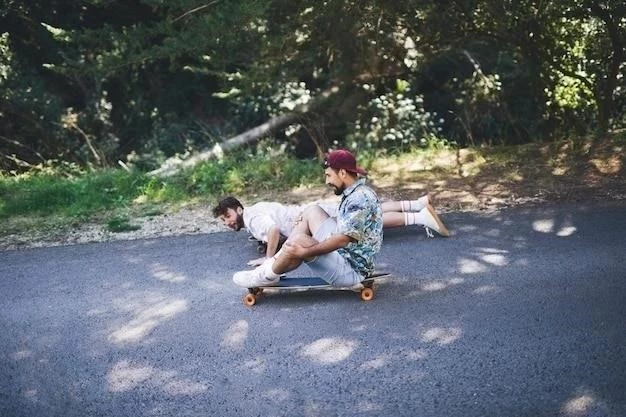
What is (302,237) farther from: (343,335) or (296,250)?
(343,335)

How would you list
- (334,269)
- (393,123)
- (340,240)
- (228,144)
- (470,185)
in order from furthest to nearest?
(228,144) < (393,123) < (470,185) < (334,269) < (340,240)

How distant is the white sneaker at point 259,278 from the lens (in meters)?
5.47

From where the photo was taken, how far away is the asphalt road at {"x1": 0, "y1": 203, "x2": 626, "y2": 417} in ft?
13.0

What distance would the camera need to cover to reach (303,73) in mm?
11578

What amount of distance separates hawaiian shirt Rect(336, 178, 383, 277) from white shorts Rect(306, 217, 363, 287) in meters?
0.07

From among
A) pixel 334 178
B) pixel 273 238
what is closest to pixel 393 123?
pixel 273 238

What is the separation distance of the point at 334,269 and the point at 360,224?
1.60 feet

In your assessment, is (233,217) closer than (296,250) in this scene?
No

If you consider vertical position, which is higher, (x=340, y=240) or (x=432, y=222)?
(x=340, y=240)

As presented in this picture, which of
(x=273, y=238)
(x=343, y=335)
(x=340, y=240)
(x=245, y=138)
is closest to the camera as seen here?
(x=343, y=335)

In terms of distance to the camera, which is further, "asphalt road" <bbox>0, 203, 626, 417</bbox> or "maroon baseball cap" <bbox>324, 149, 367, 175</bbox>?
"maroon baseball cap" <bbox>324, 149, 367, 175</bbox>

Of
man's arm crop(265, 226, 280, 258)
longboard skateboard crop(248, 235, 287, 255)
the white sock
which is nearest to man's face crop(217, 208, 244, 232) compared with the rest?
longboard skateboard crop(248, 235, 287, 255)

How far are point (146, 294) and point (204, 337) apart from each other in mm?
1339

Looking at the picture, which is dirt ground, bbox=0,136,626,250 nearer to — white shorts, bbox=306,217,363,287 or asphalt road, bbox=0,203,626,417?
asphalt road, bbox=0,203,626,417
